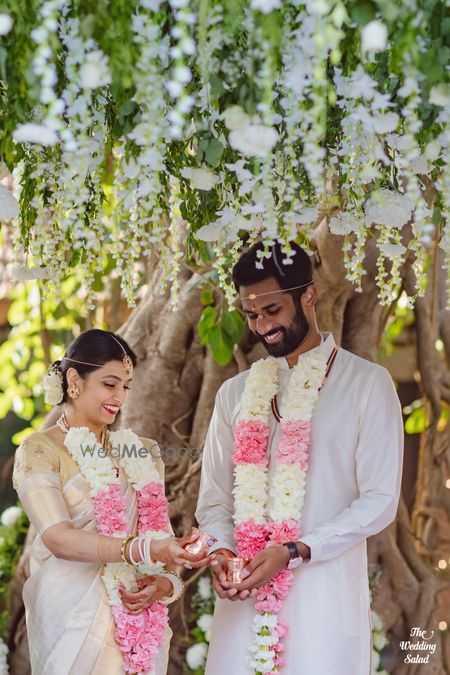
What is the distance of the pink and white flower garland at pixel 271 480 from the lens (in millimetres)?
3072

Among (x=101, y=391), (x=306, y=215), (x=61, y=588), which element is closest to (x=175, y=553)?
(x=61, y=588)

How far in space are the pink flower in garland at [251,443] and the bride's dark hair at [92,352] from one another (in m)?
0.48

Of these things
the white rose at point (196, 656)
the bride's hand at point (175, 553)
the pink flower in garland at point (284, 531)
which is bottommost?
the white rose at point (196, 656)

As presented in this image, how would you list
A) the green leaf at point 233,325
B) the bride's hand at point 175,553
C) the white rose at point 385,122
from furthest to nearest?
1. the green leaf at point 233,325
2. the bride's hand at point 175,553
3. the white rose at point 385,122

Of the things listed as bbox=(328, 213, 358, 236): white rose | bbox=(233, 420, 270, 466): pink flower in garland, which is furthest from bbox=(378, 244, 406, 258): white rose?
bbox=(233, 420, 270, 466): pink flower in garland

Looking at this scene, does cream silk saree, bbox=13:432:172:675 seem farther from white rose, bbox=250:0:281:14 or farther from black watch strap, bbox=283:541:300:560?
white rose, bbox=250:0:281:14

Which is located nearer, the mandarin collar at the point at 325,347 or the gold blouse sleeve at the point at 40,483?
the gold blouse sleeve at the point at 40,483

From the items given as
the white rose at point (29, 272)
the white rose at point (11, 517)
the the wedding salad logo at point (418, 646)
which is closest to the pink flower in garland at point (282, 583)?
the white rose at point (29, 272)

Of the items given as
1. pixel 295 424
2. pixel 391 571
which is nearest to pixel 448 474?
pixel 391 571

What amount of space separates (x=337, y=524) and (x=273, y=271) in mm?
852

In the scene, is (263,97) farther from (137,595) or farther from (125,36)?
(137,595)

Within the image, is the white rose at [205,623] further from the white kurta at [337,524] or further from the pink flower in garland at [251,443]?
the pink flower in garland at [251,443]

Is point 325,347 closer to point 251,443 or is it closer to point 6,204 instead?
point 251,443

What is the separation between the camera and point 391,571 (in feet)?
16.4
